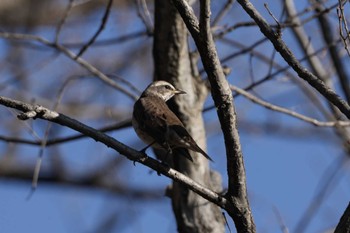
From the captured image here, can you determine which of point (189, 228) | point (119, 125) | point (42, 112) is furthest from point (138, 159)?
point (119, 125)

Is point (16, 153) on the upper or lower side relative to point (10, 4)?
lower

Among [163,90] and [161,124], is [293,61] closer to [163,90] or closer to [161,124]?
[161,124]

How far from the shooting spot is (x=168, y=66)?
6.56 meters

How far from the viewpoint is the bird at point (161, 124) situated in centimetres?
524

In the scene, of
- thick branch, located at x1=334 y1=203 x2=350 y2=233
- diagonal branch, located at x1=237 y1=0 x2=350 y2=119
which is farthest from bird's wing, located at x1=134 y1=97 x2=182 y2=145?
thick branch, located at x1=334 y1=203 x2=350 y2=233

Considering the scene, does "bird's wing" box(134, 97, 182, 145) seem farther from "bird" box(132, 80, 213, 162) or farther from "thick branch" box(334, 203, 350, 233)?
"thick branch" box(334, 203, 350, 233)

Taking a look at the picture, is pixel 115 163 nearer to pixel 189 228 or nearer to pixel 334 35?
pixel 334 35

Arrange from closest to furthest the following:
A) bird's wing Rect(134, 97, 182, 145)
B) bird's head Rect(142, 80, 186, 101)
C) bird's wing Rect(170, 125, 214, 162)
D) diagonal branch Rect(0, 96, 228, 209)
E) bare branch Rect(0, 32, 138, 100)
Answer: diagonal branch Rect(0, 96, 228, 209) < bird's wing Rect(170, 125, 214, 162) < bird's wing Rect(134, 97, 182, 145) < bird's head Rect(142, 80, 186, 101) < bare branch Rect(0, 32, 138, 100)

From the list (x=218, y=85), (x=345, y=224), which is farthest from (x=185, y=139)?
(x=345, y=224)

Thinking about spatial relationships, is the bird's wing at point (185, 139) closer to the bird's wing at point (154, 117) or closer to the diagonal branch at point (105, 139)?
the bird's wing at point (154, 117)

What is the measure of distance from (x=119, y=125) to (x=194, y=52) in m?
1.03

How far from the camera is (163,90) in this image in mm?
6262

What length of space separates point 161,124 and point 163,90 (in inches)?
32.4

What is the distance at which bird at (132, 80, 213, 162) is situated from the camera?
206 inches
